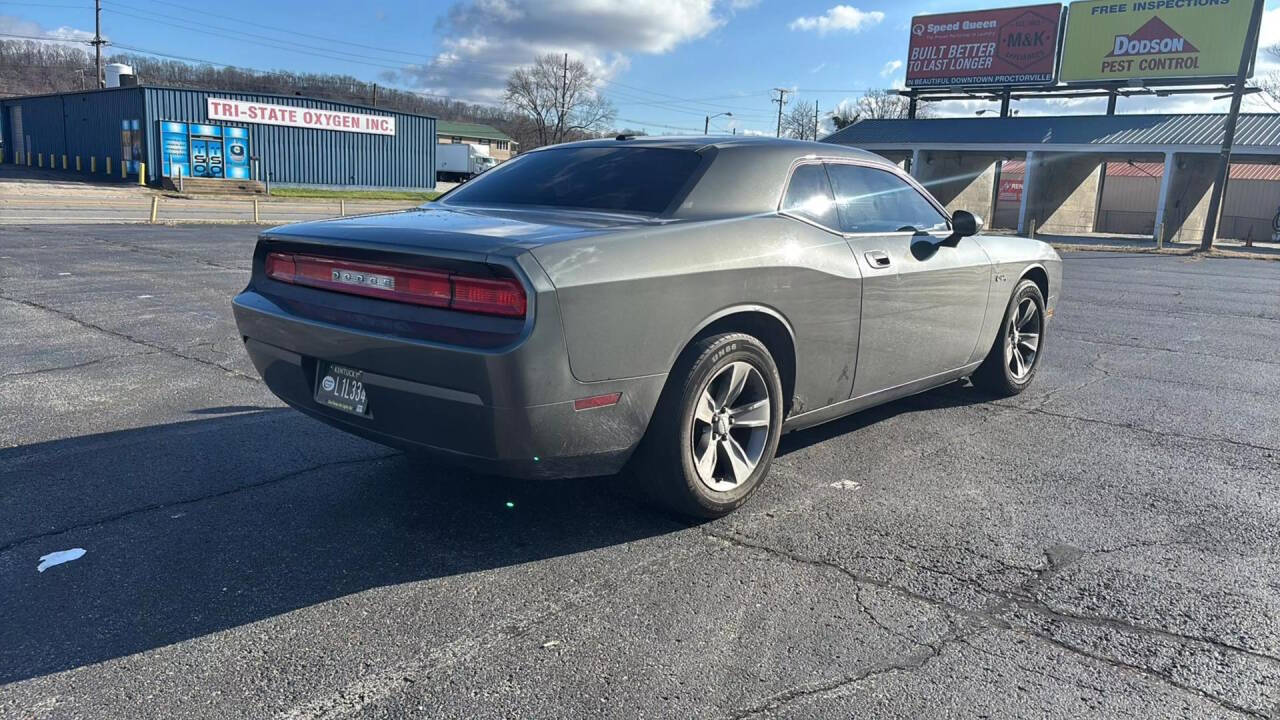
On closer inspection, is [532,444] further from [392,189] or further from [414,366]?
[392,189]

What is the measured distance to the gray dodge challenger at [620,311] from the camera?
2986mm

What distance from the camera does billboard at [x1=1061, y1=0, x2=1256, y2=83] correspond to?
34688 mm

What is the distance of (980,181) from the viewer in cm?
3994

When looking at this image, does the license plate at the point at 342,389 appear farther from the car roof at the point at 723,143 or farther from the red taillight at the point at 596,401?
the car roof at the point at 723,143

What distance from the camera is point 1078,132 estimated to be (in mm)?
36562

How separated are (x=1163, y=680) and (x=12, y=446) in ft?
16.1

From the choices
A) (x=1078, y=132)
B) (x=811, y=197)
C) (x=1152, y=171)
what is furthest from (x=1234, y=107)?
(x=811, y=197)

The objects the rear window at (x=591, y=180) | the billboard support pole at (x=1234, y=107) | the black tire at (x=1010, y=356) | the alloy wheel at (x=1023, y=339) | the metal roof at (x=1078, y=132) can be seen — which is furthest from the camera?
the metal roof at (x=1078, y=132)

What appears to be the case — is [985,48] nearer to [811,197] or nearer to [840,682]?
[811,197]

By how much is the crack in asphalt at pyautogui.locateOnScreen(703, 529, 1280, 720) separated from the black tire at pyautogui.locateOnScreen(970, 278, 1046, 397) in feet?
7.81

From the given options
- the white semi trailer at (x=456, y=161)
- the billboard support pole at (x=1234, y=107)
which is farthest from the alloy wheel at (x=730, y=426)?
the white semi trailer at (x=456, y=161)

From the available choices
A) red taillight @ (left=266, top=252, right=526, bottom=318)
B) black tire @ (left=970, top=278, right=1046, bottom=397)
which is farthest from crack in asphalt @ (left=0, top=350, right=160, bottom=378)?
black tire @ (left=970, top=278, right=1046, bottom=397)

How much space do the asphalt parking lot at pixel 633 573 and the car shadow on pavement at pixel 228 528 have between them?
0.05 ft

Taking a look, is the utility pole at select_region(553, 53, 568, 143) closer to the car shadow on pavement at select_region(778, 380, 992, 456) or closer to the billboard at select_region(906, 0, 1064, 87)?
the billboard at select_region(906, 0, 1064, 87)
